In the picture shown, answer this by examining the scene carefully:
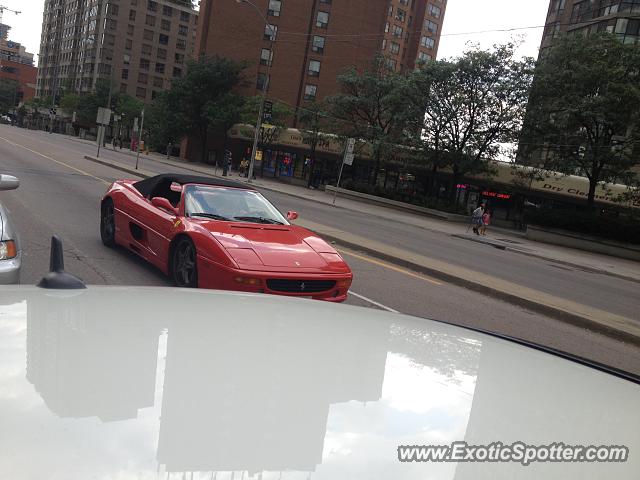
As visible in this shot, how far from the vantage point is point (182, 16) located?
349 ft

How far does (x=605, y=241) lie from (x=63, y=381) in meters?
32.7

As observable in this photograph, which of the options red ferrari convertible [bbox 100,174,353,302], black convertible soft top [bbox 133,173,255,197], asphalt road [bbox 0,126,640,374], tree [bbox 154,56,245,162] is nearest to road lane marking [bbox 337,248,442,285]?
asphalt road [bbox 0,126,640,374]

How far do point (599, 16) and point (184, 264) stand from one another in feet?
195

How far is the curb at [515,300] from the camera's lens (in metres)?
8.09

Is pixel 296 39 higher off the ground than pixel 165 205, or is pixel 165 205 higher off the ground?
pixel 296 39

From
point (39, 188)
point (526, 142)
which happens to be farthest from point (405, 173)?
point (39, 188)

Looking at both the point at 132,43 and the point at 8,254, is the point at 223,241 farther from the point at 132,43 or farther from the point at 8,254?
the point at 132,43

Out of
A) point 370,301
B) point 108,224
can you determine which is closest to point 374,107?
point 108,224

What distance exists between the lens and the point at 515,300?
369 inches

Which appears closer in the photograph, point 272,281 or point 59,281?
point 59,281

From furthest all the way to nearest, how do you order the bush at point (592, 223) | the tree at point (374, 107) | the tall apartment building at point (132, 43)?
the tall apartment building at point (132, 43)
the tree at point (374, 107)
the bush at point (592, 223)

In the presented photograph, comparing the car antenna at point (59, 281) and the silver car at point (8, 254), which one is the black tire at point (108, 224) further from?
the car antenna at point (59, 281)

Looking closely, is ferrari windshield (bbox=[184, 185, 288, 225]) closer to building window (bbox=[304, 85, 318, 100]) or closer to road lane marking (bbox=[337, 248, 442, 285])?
road lane marking (bbox=[337, 248, 442, 285])

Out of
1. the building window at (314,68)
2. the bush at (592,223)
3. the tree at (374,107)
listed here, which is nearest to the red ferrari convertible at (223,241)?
the bush at (592,223)
